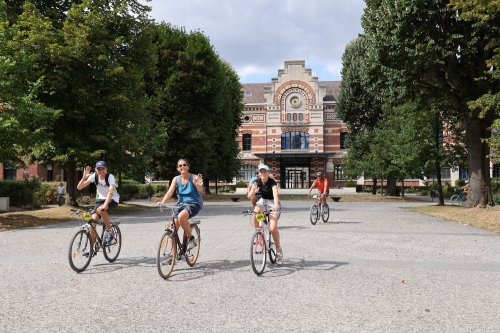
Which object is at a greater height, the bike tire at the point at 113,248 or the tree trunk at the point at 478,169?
the tree trunk at the point at 478,169

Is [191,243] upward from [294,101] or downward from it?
downward

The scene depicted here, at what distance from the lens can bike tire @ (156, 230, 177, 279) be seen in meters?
6.83

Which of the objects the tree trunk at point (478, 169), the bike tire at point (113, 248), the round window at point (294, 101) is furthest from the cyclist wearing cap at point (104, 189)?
the round window at point (294, 101)

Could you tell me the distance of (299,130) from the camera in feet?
204

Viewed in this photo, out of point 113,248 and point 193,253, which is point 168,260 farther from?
point 113,248

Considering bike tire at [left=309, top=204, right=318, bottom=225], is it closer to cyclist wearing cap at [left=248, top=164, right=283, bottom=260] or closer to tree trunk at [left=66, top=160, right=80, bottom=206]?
cyclist wearing cap at [left=248, top=164, right=283, bottom=260]

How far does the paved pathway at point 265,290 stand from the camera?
4750 millimetres

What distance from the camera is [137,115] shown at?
21609 millimetres

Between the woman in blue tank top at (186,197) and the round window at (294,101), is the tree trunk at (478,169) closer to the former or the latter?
the woman in blue tank top at (186,197)

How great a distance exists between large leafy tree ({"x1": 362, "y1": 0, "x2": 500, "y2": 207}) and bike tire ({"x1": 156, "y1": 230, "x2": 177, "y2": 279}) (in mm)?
13882

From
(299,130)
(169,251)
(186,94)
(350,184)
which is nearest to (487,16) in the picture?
(169,251)

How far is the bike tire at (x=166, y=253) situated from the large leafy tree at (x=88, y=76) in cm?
1318

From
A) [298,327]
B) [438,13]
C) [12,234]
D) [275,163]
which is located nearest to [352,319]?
[298,327]

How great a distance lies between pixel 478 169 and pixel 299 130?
42.1 m
